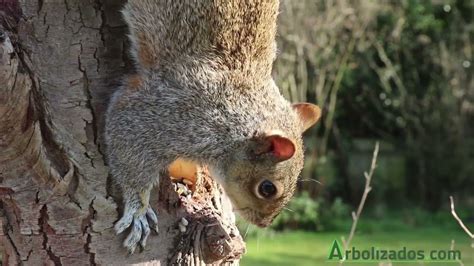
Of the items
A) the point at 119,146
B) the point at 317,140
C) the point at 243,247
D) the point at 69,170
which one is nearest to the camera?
the point at 69,170

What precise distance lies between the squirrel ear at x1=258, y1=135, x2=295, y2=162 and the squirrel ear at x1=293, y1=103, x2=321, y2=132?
0.76 feet

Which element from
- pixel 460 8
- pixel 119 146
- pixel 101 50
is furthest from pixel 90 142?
pixel 460 8

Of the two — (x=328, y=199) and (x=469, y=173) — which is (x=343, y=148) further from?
(x=469, y=173)

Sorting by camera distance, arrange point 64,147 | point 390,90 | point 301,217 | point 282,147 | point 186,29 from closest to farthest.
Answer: point 64,147
point 186,29
point 282,147
point 301,217
point 390,90

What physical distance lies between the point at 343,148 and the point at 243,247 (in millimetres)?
7179

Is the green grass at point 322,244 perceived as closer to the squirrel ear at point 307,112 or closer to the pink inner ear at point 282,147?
the squirrel ear at point 307,112

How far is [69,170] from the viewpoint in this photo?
221 centimetres

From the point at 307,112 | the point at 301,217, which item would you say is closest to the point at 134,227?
the point at 307,112

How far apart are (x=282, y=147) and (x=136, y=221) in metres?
0.51

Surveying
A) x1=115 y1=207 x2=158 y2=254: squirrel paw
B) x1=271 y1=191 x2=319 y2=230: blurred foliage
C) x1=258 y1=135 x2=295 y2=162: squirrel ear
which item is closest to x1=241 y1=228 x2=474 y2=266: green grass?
x1=271 y1=191 x2=319 y2=230: blurred foliage

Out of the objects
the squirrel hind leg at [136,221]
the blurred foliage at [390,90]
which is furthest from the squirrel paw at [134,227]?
the blurred foliage at [390,90]

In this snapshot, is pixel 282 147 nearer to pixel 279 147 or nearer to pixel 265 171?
pixel 279 147

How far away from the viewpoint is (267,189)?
276cm

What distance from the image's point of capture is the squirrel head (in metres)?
2.62
